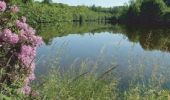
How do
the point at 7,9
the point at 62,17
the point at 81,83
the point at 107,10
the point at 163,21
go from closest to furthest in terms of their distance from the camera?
the point at 81,83 → the point at 7,9 → the point at 163,21 → the point at 62,17 → the point at 107,10

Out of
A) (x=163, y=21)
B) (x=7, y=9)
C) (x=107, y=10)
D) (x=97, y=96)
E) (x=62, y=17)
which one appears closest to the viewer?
(x=97, y=96)

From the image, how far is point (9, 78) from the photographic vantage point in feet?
21.2

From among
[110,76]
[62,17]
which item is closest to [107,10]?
[62,17]

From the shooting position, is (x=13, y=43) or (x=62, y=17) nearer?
(x=13, y=43)

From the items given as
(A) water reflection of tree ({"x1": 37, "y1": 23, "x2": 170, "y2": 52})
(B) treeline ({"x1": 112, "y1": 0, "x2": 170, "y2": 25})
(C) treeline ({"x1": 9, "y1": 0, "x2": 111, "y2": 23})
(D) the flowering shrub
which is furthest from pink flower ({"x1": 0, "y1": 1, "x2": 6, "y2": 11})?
(B) treeline ({"x1": 112, "y1": 0, "x2": 170, "y2": 25})

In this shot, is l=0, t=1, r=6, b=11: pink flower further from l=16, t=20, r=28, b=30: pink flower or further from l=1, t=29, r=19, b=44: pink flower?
l=1, t=29, r=19, b=44: pink flower

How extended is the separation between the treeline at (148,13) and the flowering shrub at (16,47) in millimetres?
85648

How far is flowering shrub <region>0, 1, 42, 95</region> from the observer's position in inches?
256

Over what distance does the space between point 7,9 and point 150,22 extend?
92813 millimetres

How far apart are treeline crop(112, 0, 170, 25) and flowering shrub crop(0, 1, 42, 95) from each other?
281 ft

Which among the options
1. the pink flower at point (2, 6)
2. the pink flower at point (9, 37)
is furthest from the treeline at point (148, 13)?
the pink flower at point (9, 37)

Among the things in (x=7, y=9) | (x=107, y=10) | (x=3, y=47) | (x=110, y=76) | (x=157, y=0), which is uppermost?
(x=7, y=9)

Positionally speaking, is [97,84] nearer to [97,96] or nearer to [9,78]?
[97,96]

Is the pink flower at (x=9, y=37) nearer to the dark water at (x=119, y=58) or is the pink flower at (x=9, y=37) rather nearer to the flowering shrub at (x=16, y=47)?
the flowering shrub at (x=16, y=47)
